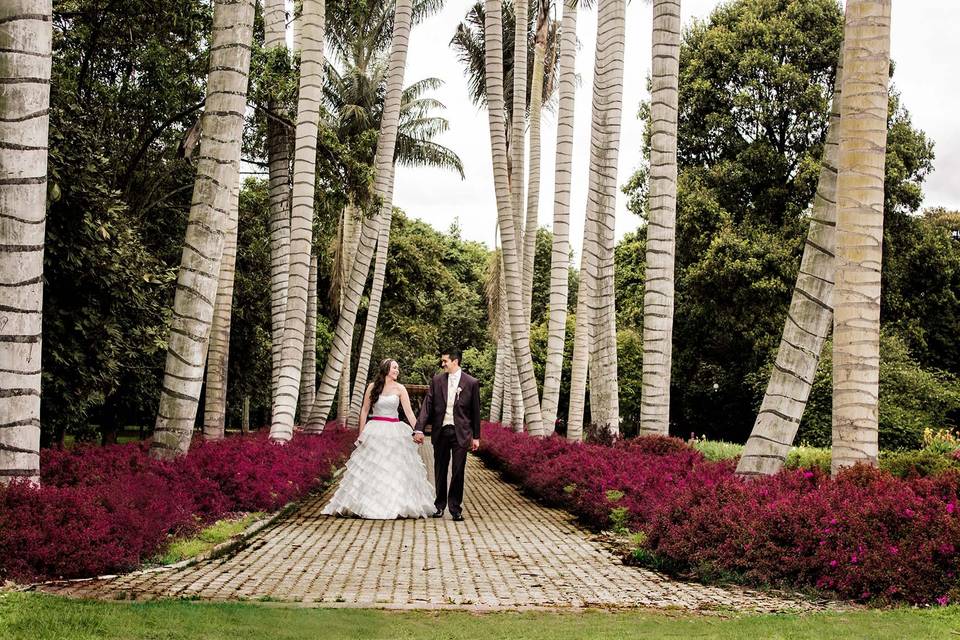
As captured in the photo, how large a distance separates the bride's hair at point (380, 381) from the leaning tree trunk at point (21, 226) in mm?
5267

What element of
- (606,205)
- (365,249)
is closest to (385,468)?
(606,205)

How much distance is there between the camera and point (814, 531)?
7414 millimetres

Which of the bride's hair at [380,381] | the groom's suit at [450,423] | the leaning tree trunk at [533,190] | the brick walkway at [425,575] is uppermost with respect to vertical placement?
the leaning tree trunk at [533,190]

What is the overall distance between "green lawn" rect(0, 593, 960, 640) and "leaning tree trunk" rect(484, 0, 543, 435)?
1305 cm

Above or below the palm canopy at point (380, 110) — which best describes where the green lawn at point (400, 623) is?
below

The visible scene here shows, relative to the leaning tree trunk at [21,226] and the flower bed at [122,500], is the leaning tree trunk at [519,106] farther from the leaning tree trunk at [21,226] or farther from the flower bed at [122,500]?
the leaning tree trunk at [21,226]

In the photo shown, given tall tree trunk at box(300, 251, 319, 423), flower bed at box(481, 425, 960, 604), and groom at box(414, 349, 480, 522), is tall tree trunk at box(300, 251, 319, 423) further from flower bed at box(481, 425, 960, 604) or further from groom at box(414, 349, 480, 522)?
flower bed at box(481, 425, 960, 604)

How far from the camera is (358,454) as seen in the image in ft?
41.7

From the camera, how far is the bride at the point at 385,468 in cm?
1236

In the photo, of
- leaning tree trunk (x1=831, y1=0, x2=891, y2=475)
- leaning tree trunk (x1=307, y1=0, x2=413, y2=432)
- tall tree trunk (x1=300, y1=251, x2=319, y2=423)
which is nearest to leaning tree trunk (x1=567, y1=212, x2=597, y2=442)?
leaning tree trunk (x1=307, y1=0, x2=413, y2=432)

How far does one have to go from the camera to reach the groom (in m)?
12.5

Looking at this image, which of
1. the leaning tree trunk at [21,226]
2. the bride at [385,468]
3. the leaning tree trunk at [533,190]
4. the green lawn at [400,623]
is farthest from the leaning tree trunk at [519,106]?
the green lawn at [400,623]

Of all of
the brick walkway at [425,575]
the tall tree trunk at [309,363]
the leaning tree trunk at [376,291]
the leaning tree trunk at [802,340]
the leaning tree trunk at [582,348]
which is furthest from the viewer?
the leaning tree trunk at [376,291]

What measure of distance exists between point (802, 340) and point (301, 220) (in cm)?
975
